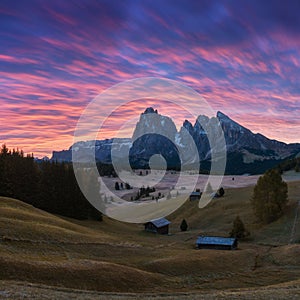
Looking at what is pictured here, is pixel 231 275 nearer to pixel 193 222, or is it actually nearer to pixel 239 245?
pixel 239 245

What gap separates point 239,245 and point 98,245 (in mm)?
32240

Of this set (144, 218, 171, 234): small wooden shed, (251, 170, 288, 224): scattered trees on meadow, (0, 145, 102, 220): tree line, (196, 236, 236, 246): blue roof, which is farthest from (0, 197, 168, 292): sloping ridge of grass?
(251, 170, 288, 224): scattered trees on meadow

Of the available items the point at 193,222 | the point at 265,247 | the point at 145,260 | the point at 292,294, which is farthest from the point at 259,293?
the point at 193,222

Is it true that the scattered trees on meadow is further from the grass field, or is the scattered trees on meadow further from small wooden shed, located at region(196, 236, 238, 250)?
small wooden shed, located at region(196, 236, 238, 250)

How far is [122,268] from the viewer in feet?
127

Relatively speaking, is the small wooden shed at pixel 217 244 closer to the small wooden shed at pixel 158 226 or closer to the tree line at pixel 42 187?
the small wooden shed at pixel 158 226

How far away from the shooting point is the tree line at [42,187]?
259ft

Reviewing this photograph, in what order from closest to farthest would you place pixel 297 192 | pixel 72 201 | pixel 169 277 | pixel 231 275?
pixel 169 277, pixel 231 275, pixel 72 201, pixel 297 192

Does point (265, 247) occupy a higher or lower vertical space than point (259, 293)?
lower

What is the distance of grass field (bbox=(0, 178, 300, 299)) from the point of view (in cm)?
3047

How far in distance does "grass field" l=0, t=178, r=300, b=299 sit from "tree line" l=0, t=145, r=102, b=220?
13.7 metres

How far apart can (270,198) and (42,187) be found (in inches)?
2200

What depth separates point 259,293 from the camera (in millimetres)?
29672

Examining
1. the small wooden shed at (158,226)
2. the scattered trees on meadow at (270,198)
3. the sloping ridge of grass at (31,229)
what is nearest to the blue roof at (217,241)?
the sloping ridge of grass at (31,229)
